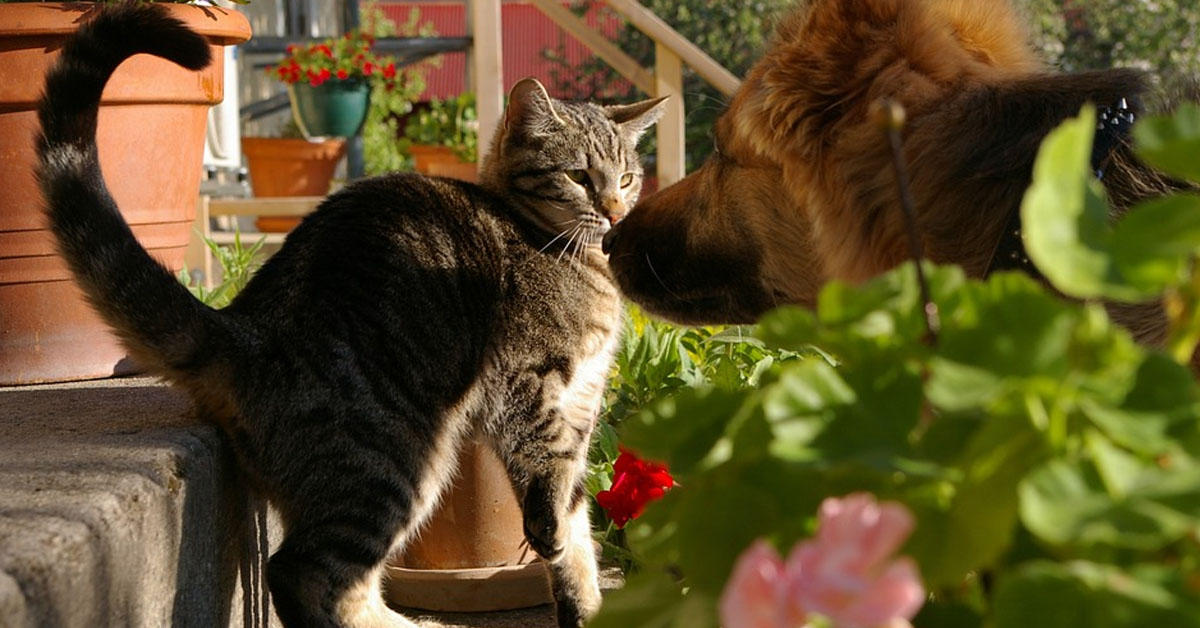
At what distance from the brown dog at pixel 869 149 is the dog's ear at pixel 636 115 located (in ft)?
3.57

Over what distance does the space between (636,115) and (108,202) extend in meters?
1.99

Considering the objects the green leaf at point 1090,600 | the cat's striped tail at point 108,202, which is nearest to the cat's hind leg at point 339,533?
the cat's striped tail at point 108,202

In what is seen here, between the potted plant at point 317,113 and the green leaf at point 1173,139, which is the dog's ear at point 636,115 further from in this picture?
the potted plant at point 317,113

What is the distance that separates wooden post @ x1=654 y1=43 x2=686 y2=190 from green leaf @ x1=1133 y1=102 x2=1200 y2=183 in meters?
6.19

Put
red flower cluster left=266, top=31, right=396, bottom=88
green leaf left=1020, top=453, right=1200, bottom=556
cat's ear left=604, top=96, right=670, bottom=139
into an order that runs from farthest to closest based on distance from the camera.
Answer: red flower cluster left=266, top=31, right=396, bottom=88 → cat's ear left=604, top=96, right=670, bottom=139 → green leaf left=1020, top=453, right=1200, bottom=556

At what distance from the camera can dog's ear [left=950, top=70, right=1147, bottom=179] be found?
7.00 feet

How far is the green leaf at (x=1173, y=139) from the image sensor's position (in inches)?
33.2

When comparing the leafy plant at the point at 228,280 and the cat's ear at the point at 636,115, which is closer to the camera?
the cat's ear at the point at 636,115

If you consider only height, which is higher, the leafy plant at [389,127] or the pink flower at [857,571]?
the pink flower at [857,571]

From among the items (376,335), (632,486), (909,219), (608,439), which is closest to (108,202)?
(376,335)

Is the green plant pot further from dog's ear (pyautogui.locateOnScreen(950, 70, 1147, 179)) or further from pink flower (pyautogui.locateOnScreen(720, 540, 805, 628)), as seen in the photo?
pink flower (pyautogui.locateOnScreen(720, 540, 805, 628))

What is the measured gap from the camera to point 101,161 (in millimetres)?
3340

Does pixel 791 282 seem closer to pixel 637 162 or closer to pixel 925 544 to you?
pixel 637 162

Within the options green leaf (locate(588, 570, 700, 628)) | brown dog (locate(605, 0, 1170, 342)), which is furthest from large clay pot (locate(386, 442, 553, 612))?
green leaf (locate(588, 570, 700, 628))
